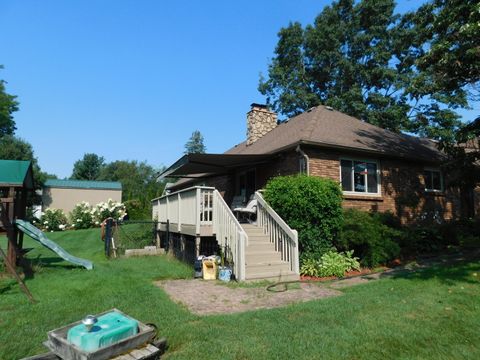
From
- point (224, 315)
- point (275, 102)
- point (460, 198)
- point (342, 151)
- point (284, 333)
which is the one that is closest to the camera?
point (284, 333)

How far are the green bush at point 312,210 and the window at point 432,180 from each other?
6914 millimetres

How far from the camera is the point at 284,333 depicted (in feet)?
15.4

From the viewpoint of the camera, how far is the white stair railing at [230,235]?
27.2 ft

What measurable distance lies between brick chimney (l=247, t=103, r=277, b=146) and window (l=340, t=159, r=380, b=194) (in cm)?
599

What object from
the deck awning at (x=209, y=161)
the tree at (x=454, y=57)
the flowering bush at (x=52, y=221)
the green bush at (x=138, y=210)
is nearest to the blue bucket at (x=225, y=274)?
the deck awning at (x=209, y=161)

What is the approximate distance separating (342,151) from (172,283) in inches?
292

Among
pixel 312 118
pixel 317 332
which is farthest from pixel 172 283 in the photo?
pixel 312 118

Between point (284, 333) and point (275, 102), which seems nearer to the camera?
point (284, 333)

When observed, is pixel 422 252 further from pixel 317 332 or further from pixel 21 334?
pixel 21 334

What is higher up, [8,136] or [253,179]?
[8,136]

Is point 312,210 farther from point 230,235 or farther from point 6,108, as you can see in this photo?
point 6,108

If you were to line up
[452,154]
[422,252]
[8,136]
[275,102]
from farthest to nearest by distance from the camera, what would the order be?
[8,136] → [275,102] → [452,154] → [422,252]

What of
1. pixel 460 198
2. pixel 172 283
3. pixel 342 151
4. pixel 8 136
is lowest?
pixel 172 283

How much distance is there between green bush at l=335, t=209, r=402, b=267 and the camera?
32.3ft
